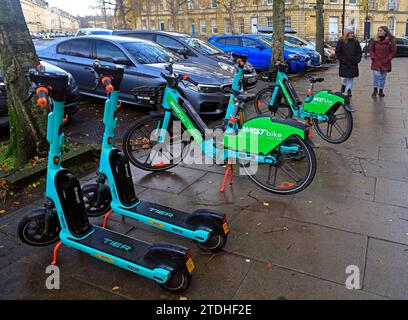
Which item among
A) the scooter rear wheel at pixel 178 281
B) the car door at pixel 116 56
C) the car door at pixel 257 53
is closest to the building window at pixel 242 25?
the car door at pixel 257 53

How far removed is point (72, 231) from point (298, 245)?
70.5 inches

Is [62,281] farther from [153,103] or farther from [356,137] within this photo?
[356,137]

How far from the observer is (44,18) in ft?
322

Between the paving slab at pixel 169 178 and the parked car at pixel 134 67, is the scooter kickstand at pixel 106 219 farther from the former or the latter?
the parked car at pixel 134 67

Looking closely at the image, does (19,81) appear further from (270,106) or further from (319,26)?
(319,26)

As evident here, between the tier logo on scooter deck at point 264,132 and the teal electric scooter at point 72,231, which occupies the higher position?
the tier logo on scooter deck at point 264,132

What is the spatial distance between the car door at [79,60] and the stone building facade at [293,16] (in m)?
43.9

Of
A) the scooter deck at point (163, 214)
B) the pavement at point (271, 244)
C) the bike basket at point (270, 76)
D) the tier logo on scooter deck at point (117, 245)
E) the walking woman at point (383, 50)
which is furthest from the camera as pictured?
the walking woman at point (383, 50)

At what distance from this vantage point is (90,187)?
3398 millimetres

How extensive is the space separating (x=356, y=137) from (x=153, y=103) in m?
3.53

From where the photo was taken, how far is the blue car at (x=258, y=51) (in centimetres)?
1548
